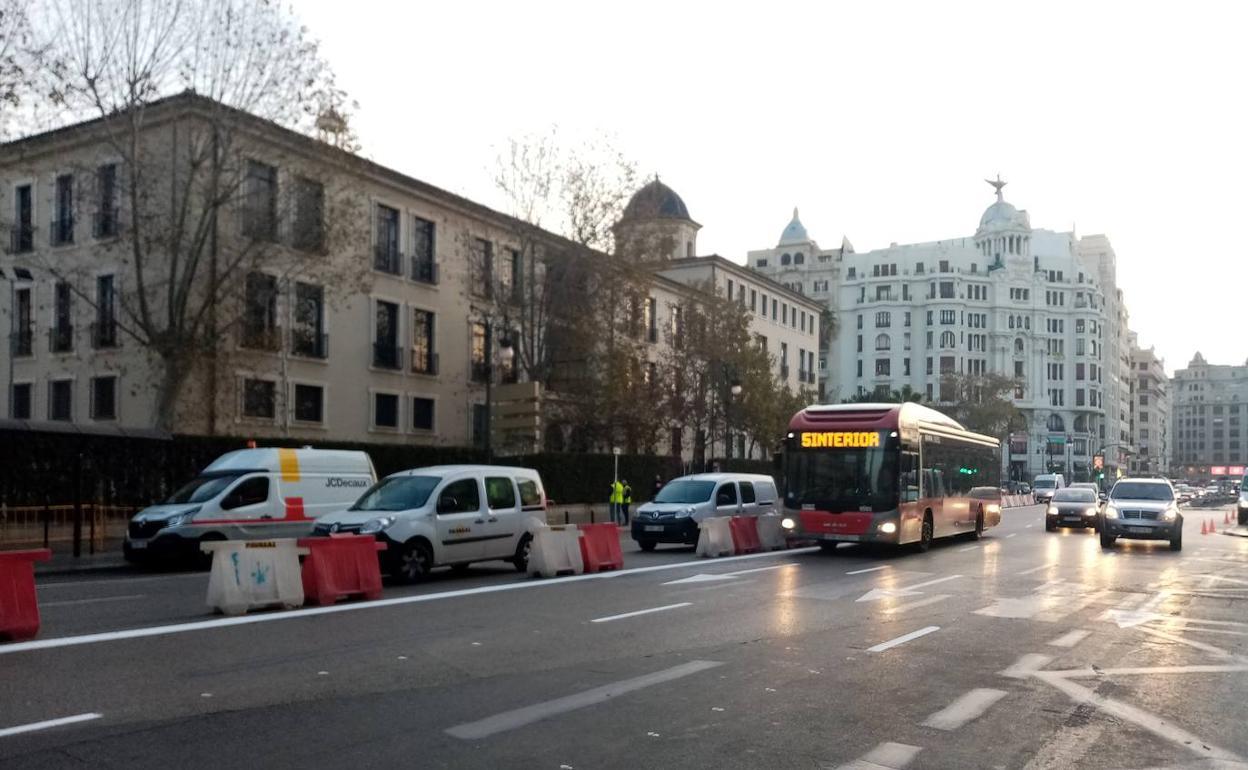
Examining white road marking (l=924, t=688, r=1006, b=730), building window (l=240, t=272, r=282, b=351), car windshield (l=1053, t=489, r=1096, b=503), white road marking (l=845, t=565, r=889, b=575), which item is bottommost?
white road marking (l=845, t=565, r=889, b=575)

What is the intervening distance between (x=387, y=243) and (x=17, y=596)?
107 ft

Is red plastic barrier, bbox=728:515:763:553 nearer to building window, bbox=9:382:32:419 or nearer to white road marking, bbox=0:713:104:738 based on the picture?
white road marking, bbox=0:713:104:738

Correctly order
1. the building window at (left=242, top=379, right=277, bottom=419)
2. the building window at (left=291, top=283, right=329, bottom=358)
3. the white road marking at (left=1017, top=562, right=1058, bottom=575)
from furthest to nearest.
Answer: the building window at (left=291, top=283, right=329, bottom=358)
the building window at (left=242, top=379, right=277, bottom=419)
the white road marking at (left=1017, top=562, right=1058, bottom=575)

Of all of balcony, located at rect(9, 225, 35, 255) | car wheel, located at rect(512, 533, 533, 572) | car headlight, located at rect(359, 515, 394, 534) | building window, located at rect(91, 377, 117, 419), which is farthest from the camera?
building window, located at rect(91, 377, 117, 419)

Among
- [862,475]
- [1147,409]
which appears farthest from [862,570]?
[1147,409]

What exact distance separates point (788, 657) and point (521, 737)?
3.81 meters

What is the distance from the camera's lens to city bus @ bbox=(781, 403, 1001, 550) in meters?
21.6

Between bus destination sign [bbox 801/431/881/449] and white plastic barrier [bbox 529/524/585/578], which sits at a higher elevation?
bus destination sign [bbox 801/431/881/449]

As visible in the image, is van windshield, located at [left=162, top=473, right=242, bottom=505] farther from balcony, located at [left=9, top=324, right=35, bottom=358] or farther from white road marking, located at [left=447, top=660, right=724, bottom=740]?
balcony, located at [left=9, top=324, right=35, bottom=358]

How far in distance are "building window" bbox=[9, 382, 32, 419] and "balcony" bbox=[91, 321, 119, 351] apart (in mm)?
3790

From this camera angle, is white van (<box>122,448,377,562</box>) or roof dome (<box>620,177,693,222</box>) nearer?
white van (<box>122,448,377,562</box>)

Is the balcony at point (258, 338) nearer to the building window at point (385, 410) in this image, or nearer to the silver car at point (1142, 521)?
the building window at point (385, 410)

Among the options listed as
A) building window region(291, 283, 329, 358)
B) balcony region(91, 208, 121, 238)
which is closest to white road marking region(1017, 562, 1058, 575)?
balcony region(91, 208, 121, 238)

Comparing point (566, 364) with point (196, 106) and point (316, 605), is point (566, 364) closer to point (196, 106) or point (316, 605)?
point (196, 106)
